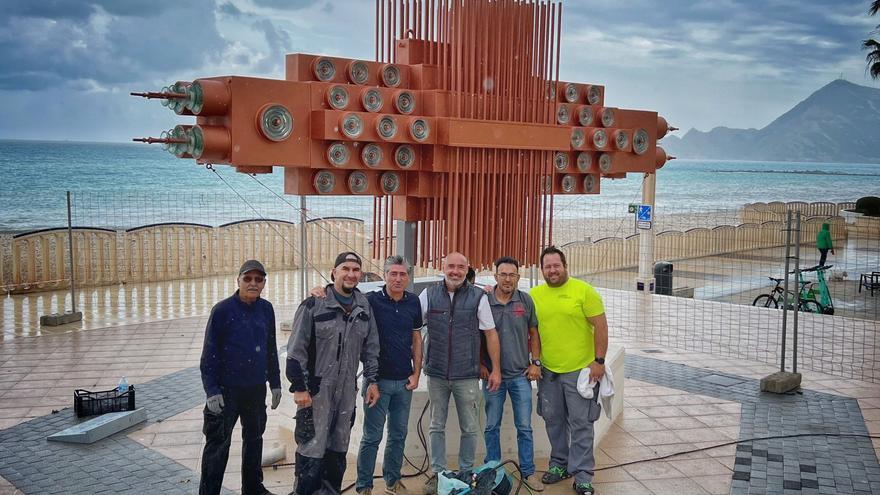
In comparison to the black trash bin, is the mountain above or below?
above

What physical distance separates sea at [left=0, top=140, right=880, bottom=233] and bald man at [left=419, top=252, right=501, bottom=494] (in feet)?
49.2

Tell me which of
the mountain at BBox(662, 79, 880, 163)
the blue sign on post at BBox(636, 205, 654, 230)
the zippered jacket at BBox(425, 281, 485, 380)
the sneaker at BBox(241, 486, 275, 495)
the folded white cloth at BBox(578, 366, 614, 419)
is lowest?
the sneaker at BBox(241, 486, 275, 495)

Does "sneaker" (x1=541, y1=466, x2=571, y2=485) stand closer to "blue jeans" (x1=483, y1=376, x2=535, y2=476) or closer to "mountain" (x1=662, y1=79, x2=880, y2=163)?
"blue jeans" (x1=483, y1=376, x2=535, y2=476)

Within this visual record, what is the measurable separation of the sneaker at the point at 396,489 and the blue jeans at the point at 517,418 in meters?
0.62

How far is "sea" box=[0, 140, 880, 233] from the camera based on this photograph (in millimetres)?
32625

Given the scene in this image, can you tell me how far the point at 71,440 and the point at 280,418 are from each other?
5.19ft

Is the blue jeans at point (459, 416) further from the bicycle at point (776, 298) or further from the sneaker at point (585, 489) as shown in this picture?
the bicycle at point (776, 298)

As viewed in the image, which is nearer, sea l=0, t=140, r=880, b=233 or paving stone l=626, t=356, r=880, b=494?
paving stone l=626, t=356, r=880, b=494

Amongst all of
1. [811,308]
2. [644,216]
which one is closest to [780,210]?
[811,308]

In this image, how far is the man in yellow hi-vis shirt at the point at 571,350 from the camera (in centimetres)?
540

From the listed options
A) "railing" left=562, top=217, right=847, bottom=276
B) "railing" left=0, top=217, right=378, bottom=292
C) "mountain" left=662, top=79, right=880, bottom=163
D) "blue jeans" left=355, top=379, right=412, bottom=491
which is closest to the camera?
"blue jeans" left=355, top=379, right=412, bottom=491

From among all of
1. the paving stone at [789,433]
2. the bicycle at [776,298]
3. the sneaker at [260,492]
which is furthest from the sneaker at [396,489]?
the bicycle at [776,298]

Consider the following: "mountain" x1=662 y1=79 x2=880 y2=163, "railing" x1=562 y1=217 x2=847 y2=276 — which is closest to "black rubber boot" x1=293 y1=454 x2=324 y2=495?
"railing" x1=562 y1=217 x2=847 y2=276

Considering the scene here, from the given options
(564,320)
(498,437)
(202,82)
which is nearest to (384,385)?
(498,437)
